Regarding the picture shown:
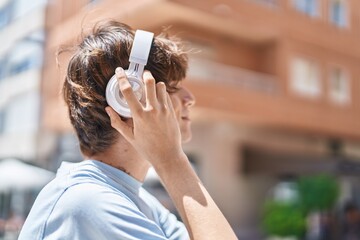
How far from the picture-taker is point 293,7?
1274 centimetres

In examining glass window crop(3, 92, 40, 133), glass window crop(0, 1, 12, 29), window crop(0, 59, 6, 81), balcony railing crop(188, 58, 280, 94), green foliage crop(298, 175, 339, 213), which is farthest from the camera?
balcony railing crop(188, 58, 280, 94)

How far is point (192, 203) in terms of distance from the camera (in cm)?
79

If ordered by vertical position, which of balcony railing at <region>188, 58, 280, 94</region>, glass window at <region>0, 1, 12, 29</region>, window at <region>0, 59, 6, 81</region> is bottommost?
balcony railing at <region>188, 58, 280, 94</region>

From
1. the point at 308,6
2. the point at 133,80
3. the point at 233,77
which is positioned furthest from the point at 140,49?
the point at 308,6

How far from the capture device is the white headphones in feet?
2.66

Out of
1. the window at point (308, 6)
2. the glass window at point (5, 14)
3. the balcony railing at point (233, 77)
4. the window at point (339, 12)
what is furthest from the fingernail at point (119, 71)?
the window at point (339, 12)

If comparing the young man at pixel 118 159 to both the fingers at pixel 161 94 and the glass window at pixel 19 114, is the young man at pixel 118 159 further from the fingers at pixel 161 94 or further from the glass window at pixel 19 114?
the glass window at pixel 19 114

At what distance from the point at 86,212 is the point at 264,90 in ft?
36.5

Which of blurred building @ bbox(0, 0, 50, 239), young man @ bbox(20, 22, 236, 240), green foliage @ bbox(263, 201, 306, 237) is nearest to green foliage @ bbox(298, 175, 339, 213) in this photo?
green foliage @ bbox(263, 201, 306, 237)

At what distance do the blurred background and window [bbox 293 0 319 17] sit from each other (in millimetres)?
33

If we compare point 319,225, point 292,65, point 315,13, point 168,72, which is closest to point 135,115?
point 168,72

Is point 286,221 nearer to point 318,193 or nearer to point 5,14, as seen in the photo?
point 318,193

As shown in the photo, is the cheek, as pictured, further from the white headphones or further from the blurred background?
the blurred background

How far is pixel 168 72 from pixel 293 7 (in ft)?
41.0
